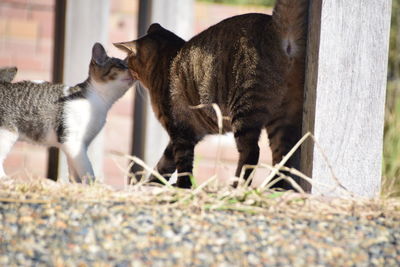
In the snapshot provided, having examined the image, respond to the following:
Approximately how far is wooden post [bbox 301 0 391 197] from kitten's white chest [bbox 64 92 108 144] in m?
1.52

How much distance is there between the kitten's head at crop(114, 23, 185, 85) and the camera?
3.53 m

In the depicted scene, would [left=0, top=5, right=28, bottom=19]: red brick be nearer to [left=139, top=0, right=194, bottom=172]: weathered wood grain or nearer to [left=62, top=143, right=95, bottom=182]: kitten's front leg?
[left=139, top=0, right=194, bottom=172]: weathered wood grain

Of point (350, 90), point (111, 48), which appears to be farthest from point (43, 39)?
point (350, 90)

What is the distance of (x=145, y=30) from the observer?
4.30 metres

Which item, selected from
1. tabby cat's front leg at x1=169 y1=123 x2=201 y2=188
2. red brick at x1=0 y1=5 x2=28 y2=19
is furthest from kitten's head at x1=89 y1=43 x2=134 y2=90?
red brick at x1=0 y1=5 x2=28 y2=19

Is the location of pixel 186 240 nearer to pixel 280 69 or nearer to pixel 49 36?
pixel 280 69

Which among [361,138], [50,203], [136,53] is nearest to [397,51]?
[136,53]

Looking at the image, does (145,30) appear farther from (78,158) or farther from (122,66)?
(78,158)

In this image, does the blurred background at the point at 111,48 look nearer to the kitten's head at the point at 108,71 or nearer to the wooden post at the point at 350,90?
the kitten's head at the point at 108,71

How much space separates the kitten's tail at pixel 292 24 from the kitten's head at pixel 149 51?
0.84 metres

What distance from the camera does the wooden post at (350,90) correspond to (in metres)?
2.50

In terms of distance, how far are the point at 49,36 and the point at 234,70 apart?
282 cm

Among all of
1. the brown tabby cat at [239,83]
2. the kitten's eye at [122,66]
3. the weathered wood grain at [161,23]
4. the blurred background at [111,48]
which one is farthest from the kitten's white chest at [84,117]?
the blurred background at [111,48]

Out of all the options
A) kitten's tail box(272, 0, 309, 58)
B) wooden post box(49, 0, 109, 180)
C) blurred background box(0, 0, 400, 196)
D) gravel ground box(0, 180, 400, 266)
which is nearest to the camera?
gravel ground box(0, 180, 400, 266)
